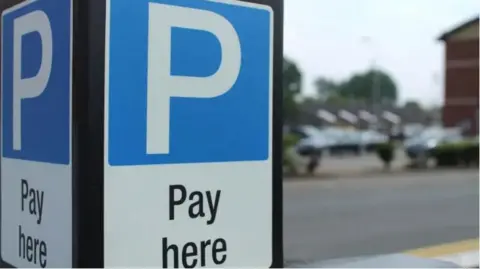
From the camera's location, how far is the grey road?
321 inches

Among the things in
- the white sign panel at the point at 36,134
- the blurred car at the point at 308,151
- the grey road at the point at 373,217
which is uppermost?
the white sign panel at the point at 36,134

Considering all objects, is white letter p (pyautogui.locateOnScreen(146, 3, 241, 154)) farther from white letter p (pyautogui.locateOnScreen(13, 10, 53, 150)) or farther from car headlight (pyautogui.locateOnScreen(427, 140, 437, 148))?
car headlight (pyautogui.locateOnScreen(427, 140, 437, 148))

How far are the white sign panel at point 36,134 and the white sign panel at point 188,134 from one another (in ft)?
0.37

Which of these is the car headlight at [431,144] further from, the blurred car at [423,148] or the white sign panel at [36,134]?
the white sign panel at [36,134]

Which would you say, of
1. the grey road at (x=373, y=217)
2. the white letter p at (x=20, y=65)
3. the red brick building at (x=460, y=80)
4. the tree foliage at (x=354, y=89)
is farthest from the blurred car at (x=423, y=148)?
the tree foliage at (x=354, y=89)

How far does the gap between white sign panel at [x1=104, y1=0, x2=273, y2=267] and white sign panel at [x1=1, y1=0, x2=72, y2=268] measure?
11 centimetres

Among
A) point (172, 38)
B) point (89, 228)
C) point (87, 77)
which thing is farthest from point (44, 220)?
point (172, 38)

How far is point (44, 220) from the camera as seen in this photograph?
1690mm

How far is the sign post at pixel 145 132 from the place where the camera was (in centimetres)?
151

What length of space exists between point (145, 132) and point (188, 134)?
0.37ft

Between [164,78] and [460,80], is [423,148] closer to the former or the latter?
[460,80]

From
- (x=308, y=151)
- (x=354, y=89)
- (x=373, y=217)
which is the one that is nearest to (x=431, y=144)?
(x=308, y=151)

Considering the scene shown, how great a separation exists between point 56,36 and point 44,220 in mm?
445

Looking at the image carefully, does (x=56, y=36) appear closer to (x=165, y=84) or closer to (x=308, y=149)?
(x=165, y=84)
